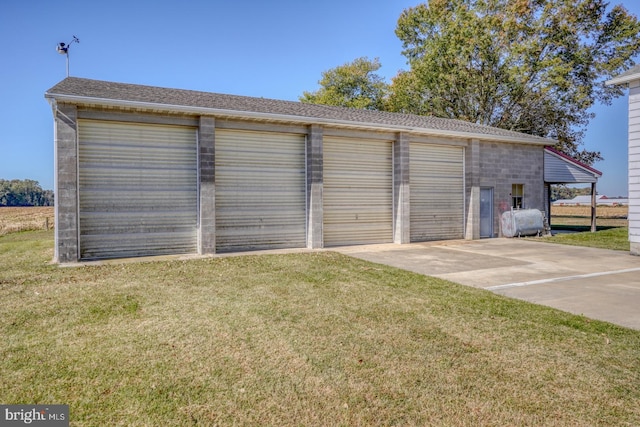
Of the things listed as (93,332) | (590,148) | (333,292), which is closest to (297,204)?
(333,292)

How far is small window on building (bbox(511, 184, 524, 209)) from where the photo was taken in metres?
15.9

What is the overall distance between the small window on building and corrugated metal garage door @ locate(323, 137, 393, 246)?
250 inches

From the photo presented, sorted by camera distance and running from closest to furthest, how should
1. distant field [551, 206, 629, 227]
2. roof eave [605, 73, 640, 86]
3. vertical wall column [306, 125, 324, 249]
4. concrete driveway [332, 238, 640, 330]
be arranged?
concrete driveway [332, 238, 640, 330]
roof eave [605, 73, 640, 86]
vertical wall column [306, 125, 324, 249]
distant field [551, 206, 629, 227]

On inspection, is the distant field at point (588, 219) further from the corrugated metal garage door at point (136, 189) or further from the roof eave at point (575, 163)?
the corrugated metal garage door at point (136, 189)

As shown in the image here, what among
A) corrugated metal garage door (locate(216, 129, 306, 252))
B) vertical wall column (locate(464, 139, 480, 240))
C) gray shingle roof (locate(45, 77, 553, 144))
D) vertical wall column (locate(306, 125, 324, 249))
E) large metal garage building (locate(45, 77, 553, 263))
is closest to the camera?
gray shingle roof (locate(45, 77, 553, 144))

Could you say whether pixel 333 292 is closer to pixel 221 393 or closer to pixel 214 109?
pixel 221 393

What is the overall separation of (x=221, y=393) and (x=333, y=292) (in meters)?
3.43

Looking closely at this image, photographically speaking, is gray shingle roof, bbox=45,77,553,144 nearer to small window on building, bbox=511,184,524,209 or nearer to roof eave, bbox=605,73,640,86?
small window on building, bbox=511,184,524,209

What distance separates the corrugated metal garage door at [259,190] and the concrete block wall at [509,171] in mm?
7873

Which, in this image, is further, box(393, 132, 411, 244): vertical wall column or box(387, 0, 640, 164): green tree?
box(387, 0, 640, 164): green tree

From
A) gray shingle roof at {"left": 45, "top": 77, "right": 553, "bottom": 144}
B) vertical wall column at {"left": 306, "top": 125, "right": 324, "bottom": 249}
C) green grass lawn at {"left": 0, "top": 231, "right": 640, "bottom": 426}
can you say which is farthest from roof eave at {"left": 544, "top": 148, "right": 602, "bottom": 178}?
green grass lawn at {"left": 0, "top": 231, "right": 640, "bottom": 426}

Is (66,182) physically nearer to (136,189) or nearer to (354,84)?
(136,189)

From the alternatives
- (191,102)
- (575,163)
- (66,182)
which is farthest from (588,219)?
(66,182)

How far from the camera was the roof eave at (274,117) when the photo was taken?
8.93 meters
